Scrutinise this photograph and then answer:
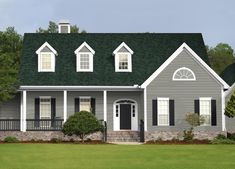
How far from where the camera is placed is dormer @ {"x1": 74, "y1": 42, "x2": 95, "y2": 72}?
137 ft

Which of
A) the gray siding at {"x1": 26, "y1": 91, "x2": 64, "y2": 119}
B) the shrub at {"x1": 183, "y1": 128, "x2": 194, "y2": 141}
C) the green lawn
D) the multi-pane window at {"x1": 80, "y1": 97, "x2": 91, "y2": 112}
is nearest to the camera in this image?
the green lawn

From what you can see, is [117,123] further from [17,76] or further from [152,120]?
[17,76]

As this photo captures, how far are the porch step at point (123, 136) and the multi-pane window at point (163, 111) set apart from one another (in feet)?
6.84

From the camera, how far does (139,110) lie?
1634 inches

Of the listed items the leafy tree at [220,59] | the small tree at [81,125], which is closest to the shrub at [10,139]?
the small tree at [81,125]

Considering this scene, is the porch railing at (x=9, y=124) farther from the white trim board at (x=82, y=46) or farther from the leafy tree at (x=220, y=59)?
the leafy tree at (x=220, y=59)

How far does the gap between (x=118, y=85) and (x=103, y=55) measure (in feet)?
11.9

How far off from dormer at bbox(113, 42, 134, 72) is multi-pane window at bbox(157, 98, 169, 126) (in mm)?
4404

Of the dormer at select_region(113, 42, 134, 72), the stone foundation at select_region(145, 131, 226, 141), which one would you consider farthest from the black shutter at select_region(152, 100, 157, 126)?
the dormer at select_region(113, 42, 134, 72)

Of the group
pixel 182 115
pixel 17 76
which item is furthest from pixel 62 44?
pixel 182 115

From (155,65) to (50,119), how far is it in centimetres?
902

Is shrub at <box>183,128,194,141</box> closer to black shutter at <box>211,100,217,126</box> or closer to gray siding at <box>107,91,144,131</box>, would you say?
black shutter at <box>211,100,217,126</box>

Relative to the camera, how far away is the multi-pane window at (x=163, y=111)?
3872 cm

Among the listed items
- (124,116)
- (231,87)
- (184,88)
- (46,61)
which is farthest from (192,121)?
(46,61)
